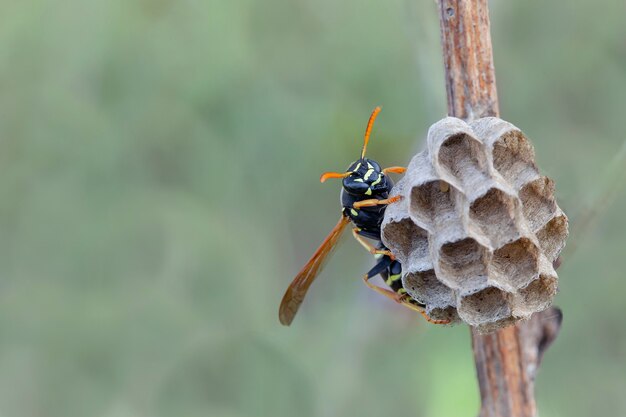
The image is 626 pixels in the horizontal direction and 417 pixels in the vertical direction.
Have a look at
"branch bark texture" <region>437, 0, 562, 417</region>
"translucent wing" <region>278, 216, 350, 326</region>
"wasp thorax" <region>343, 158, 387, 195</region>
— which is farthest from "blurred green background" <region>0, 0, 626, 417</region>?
"branch bark texture" <region>437, 0, 562, 417</region>

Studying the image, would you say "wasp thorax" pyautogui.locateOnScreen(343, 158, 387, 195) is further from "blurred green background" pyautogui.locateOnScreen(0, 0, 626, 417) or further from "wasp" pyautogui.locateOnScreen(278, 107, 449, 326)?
"blurred green background" pyautogui.locateOnScreen(0, 0, 626, 417)

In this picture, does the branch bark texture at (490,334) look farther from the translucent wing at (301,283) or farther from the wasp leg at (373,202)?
the translucent wing at (301,283)

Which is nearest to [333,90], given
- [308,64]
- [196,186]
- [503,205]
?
[308,64]

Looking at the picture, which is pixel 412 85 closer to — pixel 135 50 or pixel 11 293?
pixel 135 50

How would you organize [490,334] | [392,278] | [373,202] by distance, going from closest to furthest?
1. [490,334]
2. [373,202]
3. [392,278]

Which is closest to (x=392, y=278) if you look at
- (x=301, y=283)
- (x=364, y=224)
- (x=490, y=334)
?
(x=364, y=224)

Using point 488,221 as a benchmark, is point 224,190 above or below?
below

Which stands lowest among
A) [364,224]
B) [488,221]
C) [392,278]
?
[392,278]

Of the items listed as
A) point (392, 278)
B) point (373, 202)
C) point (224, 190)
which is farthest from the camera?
point (224, 190)

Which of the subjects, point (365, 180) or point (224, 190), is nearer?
point (365, 180)

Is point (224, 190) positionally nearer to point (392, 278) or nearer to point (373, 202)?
point (392, 278)
